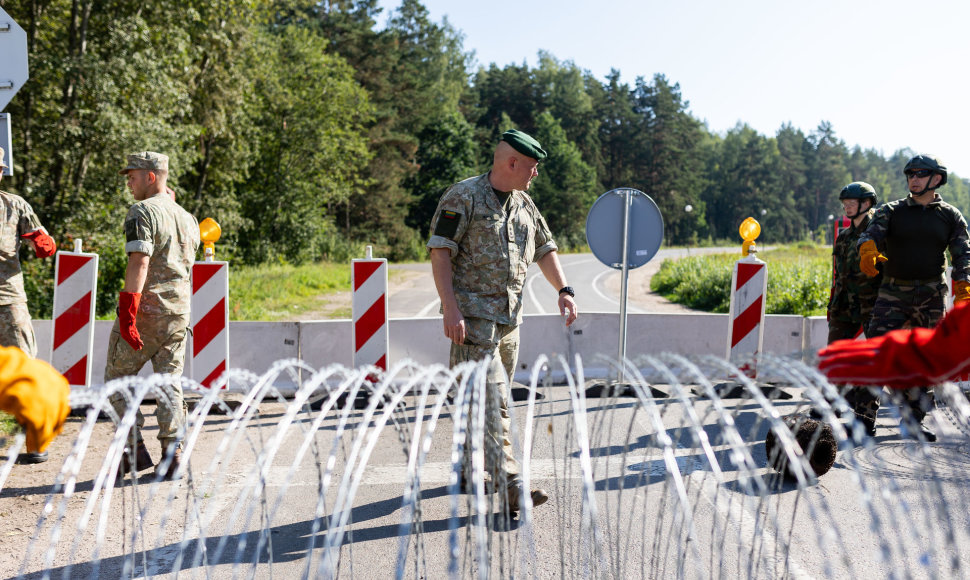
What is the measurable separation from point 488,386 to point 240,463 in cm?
216

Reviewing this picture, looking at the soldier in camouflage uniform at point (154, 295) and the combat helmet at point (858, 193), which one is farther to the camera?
the combat helmet at point (858, 193)

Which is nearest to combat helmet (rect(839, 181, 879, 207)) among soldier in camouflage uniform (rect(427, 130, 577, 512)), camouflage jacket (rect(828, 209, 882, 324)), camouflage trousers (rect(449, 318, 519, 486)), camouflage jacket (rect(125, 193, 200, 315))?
camouflage jacket (rect(828, 209, 882, 324))

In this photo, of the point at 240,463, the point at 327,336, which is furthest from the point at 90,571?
the point at 327,336

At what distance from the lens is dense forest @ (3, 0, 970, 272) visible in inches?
631

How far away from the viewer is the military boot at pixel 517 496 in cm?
401

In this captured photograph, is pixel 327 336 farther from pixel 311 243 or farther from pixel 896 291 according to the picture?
pixel 311 243

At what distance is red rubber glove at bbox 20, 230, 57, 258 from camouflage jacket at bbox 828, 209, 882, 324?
19.6 ft

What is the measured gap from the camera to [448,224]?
13.2 feet

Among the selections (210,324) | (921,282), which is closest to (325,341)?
(210,324)

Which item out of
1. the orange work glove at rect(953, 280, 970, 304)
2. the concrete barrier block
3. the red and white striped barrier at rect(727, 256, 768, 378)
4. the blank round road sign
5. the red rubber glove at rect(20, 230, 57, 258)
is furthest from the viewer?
the concrete barrier block

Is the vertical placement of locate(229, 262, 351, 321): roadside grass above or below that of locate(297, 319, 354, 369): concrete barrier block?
below

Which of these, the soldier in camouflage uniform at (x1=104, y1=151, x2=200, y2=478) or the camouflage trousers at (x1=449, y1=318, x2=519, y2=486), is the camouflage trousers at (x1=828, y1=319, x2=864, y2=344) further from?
the soldier in camouflage uniform at (x1=104, y1=151, x2=200, y2=478)

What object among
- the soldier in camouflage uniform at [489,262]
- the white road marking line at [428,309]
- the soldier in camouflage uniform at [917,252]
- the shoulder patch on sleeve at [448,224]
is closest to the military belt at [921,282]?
the soldier in camouflage uniform at [917,252]

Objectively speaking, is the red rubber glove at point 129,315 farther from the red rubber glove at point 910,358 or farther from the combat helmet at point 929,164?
the combat helmet at point 929,164
